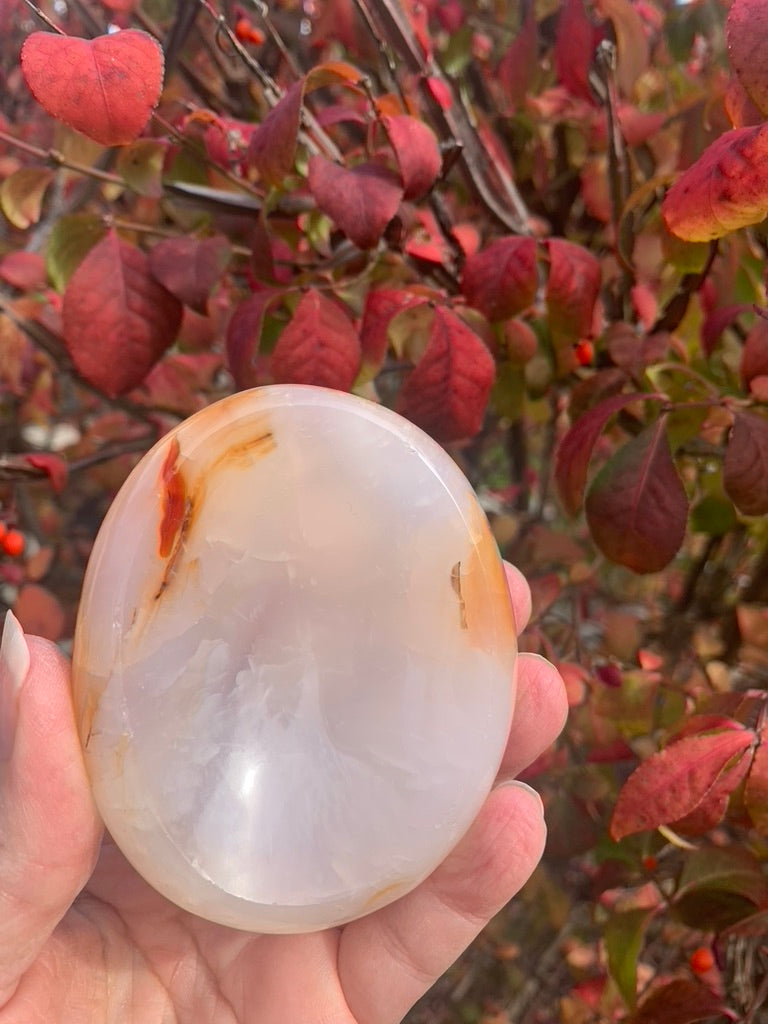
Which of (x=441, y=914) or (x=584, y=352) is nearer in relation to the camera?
(x=441, y=914)

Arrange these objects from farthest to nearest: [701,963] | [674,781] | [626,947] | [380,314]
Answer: [701,963]
[626,947]
[380,314]
[674,781]

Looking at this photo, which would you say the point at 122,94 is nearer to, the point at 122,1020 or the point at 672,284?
the point at 672,284

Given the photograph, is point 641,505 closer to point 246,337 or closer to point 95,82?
point 246,337


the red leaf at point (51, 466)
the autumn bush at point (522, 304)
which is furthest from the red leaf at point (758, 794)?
the red leaf at point (51, 466)

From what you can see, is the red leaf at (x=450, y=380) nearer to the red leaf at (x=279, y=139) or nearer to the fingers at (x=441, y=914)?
the red leaf at (x=279, y=139)

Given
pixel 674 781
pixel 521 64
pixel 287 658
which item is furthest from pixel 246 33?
pixel 674 781

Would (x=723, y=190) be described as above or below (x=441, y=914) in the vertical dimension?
above

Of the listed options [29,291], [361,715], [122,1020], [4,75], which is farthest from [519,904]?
[4,75]

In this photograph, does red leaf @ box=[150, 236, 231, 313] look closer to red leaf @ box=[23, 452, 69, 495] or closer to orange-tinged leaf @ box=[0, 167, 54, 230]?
orange-tinged leaf @ box=[0, 167, 54, 230]

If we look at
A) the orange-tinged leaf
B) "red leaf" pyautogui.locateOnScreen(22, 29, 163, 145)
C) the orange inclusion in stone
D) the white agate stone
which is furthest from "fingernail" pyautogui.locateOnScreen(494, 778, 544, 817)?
the orange-tinged leaf
